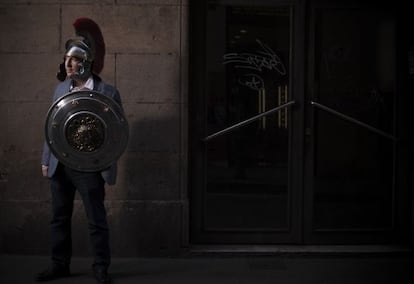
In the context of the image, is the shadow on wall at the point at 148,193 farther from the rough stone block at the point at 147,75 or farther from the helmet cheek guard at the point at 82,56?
the helmet cheek guard at the point at 82,56

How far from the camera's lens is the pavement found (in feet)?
19.2

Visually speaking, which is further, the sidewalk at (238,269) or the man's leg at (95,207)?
the sidewalk at (238,269)

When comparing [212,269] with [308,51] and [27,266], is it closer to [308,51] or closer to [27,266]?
[27,266]

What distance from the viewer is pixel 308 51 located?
6.82m

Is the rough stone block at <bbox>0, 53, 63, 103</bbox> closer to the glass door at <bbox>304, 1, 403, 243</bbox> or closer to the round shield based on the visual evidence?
the round shield

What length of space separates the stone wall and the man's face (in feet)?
3.26

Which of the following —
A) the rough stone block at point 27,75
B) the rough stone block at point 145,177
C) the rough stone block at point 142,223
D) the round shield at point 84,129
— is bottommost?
the rough stone block at point 142,223

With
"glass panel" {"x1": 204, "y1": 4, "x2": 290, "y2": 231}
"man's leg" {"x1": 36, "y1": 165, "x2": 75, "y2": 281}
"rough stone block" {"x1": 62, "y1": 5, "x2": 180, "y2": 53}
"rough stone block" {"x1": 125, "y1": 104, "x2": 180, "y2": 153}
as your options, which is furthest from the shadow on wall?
"man's leg" {"x1": 36, "y1": 165, "x2": 75, "y2": 281}

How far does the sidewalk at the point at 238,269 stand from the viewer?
5840 mm

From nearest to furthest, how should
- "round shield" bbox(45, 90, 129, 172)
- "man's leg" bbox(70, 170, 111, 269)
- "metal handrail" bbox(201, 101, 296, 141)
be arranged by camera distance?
"round shield" bbox(45, 90, 129, 172) < "man's leg" bbox(70, 170, 111, 269) < "metal handrail" bbox(201, 101, 296, 141)

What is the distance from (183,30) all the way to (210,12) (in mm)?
447

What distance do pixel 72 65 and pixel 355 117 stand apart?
2.99m

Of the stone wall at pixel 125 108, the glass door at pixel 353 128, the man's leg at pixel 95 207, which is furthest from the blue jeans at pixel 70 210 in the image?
the glass door at pixel 353 128

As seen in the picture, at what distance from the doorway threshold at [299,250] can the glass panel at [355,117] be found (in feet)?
0.78
